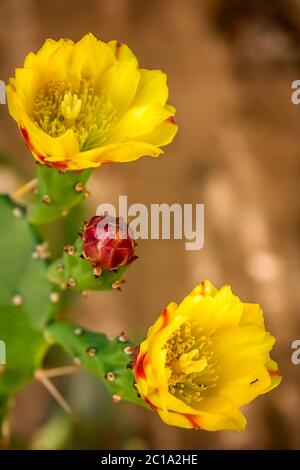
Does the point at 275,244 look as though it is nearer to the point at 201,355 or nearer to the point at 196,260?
the point at 196,260

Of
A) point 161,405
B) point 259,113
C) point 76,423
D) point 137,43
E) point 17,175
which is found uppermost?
point 137,43

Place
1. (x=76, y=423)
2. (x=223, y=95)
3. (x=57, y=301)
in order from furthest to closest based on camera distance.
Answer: (x=223, y=95), (x=76, y=423), (x=57, y=301)

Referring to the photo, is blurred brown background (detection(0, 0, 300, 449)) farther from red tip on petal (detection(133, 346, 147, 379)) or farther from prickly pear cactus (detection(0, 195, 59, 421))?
red tip on petal (detection(133, 346, 147, 379))

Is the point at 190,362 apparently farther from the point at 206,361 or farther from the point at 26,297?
the point at 26,297

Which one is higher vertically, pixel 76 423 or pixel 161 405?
pixel 161 405

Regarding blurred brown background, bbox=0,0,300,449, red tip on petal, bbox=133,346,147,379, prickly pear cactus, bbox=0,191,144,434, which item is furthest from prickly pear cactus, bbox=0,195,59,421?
blurred brown background, bbox=0,0,300,449

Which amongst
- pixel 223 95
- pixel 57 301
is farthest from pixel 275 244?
pixel 57 301

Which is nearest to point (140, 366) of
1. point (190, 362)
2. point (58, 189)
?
point (190, 362)
